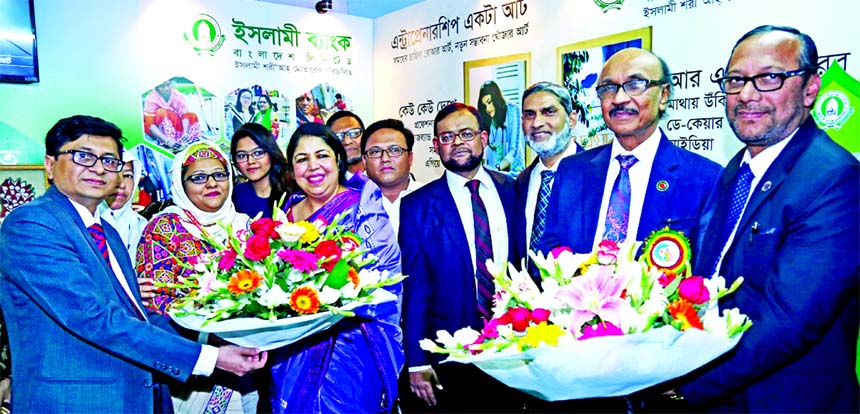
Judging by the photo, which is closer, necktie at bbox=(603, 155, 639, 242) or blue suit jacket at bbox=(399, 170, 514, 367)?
necktie at bbox=(603, 155, 639, 242)

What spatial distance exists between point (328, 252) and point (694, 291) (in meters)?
1.09

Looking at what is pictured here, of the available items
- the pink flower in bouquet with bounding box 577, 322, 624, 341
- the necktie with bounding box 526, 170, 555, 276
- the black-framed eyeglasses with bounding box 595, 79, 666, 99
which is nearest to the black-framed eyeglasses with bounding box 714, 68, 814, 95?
the black-framed eyeglasses with bounding box 595, 79, 666, 99

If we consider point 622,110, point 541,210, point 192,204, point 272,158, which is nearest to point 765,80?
point 622,110

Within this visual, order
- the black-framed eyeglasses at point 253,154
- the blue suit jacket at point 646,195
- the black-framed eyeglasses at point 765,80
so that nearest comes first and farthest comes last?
the black-framed eyeglasses at point 765,80 → the blue suit jacket at point 646,195 → the black-framed eyeglasses at point 253,154

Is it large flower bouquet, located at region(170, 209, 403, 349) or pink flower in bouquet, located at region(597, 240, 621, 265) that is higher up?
pink flower in bouquet, located at region(597, 240, 621, 265)

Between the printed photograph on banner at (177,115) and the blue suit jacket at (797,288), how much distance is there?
5381 millimetres

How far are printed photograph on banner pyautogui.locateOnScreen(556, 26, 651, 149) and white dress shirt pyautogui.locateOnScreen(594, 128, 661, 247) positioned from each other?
2120 millimetres

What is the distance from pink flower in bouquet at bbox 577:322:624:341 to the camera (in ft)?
4.20

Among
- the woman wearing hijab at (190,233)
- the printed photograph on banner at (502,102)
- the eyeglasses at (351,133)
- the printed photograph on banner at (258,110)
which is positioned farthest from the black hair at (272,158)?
the printed photograph on banner at (258,110)

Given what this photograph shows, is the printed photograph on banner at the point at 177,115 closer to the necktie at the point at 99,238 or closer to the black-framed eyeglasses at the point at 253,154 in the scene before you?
the black-framed eyeglasses at the point at 253,154

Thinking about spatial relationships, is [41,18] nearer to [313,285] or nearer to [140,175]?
[140,175]

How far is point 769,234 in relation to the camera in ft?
5.24

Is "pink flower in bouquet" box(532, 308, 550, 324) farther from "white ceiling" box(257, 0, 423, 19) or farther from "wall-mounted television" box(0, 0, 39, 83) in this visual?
"white ceiling" box(257, 0, 423, 19)

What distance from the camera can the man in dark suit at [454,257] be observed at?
2914mm
